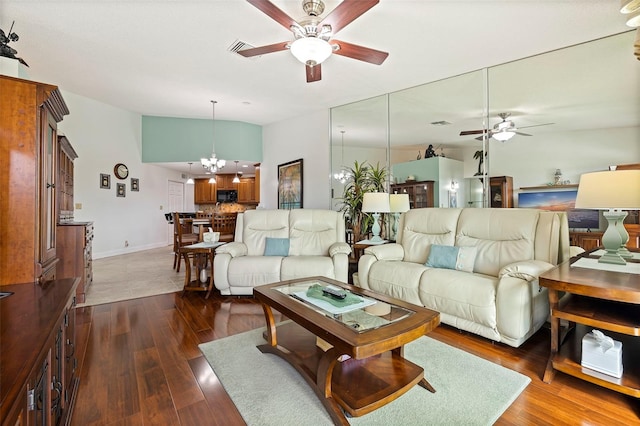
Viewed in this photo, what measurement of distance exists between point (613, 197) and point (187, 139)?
709 centimetres

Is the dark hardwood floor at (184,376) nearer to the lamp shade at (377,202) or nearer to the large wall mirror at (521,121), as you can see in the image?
the lamp shade at (377,202)

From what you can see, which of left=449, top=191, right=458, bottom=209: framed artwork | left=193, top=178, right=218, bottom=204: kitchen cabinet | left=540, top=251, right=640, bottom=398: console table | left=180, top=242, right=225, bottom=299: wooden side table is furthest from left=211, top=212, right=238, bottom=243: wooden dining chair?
left=193, top=178, right=218, bottom=204: kitchen cabinet

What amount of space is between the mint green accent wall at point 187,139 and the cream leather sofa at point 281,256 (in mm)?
3247

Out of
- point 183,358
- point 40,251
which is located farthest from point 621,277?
point 40,251

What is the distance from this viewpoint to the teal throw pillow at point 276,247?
3715 mm

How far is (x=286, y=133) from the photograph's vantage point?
6430 mm

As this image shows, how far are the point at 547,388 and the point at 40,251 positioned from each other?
307 cm

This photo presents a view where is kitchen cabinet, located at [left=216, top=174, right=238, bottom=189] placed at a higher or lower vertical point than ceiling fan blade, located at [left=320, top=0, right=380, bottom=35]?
lower

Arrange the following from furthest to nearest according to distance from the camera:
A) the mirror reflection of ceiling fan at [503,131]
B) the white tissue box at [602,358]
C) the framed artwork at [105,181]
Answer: the framed artwork at [105,181] → the mirror reflection of ceiling fan at [503,131] → the white tissue box at [602,358]

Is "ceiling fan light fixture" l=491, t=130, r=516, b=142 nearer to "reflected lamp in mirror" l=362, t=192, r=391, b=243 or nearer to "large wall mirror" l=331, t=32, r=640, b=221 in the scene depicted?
"large wall mirror" l=331, t=32, r=640, b=221

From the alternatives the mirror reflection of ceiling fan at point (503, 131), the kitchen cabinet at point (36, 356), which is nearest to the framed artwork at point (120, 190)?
the kitchen cabinet at point (36, 356)

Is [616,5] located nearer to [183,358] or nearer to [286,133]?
[183,358]

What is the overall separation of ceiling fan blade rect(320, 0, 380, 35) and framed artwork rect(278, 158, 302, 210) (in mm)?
3863

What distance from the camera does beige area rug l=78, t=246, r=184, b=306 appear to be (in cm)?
363
